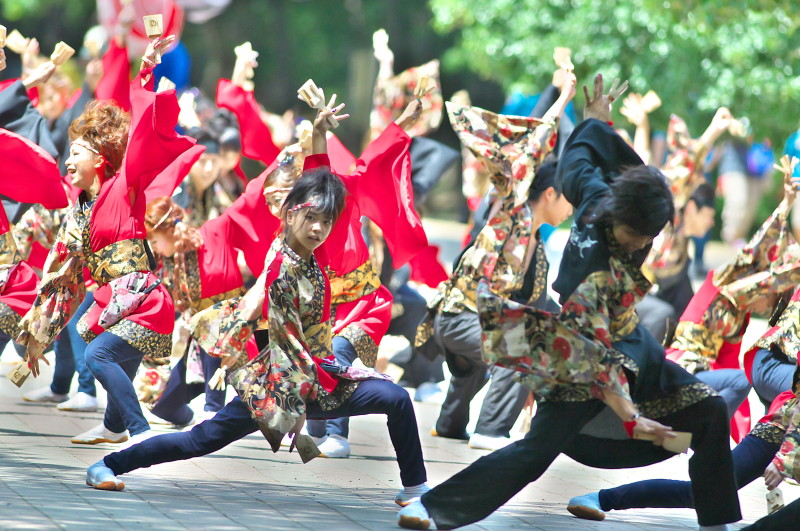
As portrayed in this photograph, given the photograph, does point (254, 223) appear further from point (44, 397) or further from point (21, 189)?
point (44, 397)

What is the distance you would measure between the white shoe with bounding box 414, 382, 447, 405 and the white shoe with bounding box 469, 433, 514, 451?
173 cm

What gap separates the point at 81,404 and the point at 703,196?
15.6ft

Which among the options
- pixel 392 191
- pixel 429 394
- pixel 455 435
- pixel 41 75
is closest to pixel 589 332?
pixel 392 191

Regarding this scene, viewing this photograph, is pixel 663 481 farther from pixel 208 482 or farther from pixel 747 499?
pixel 208 482

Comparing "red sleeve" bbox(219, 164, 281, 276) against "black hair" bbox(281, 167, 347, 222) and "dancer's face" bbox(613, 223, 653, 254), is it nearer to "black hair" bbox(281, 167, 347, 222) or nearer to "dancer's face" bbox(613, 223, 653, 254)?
"black hair" bbox(281, 167, 347, 222)

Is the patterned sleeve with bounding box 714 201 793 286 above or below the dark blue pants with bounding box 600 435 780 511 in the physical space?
above

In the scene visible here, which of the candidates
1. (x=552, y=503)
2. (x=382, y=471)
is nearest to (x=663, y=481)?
(x=552, y=503)

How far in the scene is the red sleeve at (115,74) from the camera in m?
7.80

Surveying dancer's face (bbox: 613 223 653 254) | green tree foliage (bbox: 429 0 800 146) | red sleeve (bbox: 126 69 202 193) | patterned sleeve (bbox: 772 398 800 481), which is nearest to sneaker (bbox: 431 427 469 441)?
red sleeve (bbox: 126 69 202 193)

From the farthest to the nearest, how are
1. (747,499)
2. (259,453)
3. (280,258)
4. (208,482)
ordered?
1. (259,453)
2. (747,499)
3. (208,482)
4. (280,258)

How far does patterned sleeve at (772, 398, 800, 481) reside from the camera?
4965 mm

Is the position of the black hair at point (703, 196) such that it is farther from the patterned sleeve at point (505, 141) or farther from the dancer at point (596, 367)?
the dancer at point (596, 367)

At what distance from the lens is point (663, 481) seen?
5059 mm

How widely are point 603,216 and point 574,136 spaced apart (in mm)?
438
